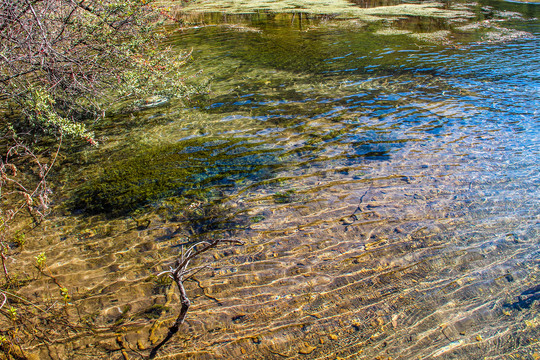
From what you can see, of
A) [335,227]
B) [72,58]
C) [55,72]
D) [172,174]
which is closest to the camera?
[335,227]

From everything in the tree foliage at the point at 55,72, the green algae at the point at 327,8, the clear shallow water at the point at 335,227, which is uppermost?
the green algae at the point at 327,8

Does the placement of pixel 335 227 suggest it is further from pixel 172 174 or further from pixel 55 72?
pixel 55 72

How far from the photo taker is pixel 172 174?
582cm

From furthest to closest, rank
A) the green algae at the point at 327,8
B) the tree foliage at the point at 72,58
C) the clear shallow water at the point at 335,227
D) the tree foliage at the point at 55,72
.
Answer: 1. the green algae at the point at 327,8
2. the tree foliage at the point at 72,58
3. the tree foliage at the point at 55,72
4. the clear shallow water at the point at 335,227

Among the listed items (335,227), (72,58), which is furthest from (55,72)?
(335,227)

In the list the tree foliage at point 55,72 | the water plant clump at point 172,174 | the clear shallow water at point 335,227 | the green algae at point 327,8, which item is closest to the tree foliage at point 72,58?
the tree foliage at point 55,72

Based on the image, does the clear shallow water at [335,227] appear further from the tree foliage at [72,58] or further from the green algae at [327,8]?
the green algae at [327,8]

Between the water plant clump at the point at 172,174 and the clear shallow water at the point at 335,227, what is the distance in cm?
4

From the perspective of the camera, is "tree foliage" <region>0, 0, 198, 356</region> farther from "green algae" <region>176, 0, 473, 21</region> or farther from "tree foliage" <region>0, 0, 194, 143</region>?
"green algae" <region>176, 0, 473, 21</region>

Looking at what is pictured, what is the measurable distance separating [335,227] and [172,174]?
282cm

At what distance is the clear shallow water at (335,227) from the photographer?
3.31 meters

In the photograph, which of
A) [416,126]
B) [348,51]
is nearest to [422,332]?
[416,126]

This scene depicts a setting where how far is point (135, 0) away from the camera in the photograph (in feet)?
23.1

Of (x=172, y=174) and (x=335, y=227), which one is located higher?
(x=172, y=174)
